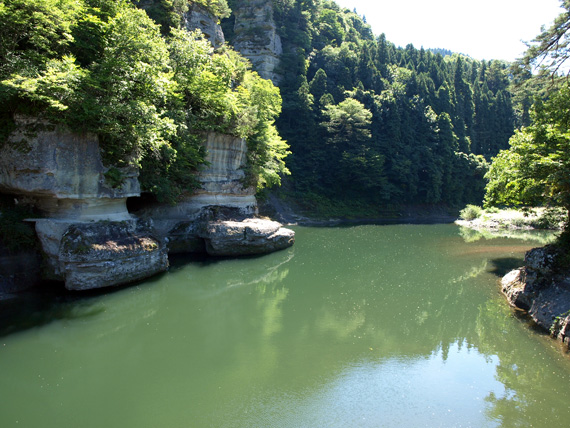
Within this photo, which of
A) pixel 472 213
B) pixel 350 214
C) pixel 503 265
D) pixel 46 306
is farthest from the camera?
pixel 472 213

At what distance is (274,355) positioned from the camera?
955 cm

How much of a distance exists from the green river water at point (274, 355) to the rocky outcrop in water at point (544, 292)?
0.51 m

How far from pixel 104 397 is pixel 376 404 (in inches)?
222

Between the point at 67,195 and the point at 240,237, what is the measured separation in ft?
28.4

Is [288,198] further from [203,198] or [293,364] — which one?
[293,364]

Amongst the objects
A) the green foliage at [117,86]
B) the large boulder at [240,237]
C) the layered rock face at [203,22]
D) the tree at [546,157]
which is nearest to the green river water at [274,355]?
the large boulder at [240,237]

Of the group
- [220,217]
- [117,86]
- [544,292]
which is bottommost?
[544,292]

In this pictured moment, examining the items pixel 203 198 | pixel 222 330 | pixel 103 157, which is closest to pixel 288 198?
pixel 203 198

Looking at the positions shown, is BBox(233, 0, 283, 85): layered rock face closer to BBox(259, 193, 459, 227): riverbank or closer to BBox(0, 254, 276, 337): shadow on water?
BBox(259, 193, 459, 227): riverbank

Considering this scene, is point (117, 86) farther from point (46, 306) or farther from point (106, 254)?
point (46, 306)

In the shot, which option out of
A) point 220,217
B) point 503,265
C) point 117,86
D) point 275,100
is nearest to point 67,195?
point 117,86

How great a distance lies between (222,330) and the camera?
11.1 metres

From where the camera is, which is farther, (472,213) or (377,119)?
(377,119)

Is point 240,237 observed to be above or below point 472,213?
below
